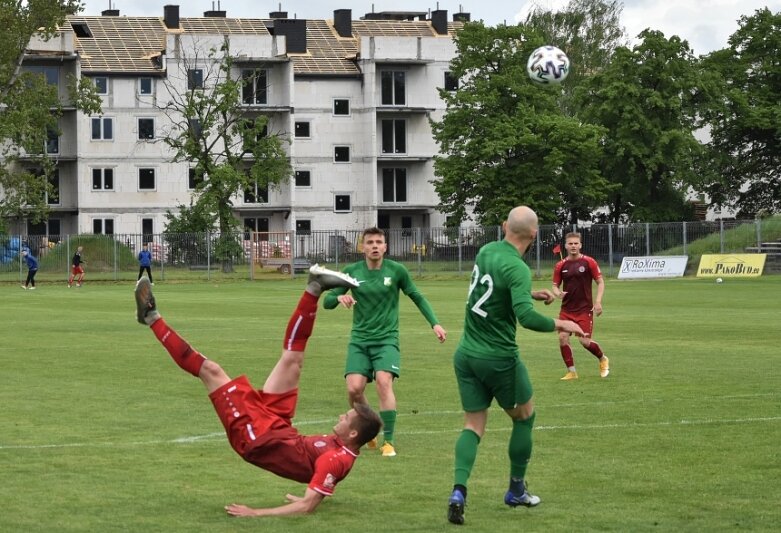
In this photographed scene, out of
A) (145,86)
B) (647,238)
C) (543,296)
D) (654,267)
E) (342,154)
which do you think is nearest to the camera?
(543,296)

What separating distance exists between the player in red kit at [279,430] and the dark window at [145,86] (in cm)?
8062

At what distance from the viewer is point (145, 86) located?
88.8 meters

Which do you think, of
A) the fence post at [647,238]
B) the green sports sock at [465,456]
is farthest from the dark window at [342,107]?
the green sports sock at [465,456]

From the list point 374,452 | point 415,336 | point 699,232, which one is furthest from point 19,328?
point 699,232

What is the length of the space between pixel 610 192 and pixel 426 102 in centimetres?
1709

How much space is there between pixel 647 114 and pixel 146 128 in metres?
32.8

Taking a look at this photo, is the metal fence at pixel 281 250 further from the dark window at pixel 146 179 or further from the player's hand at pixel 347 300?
the player's hand at pixel 347 300

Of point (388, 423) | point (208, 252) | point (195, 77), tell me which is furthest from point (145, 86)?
point (388, 423)

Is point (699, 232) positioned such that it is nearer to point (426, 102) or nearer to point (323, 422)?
point (426, 102)

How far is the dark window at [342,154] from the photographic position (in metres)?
92.1

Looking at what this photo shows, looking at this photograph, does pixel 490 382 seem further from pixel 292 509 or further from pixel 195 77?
pixel 195 77

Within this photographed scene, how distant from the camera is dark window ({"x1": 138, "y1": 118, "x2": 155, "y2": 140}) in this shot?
3519 inches

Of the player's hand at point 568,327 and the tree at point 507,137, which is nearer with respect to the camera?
the player's hand at point 568,327

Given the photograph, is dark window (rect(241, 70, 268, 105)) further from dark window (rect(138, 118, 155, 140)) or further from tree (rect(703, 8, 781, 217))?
tree (rect(703, 8, 781, 217))
